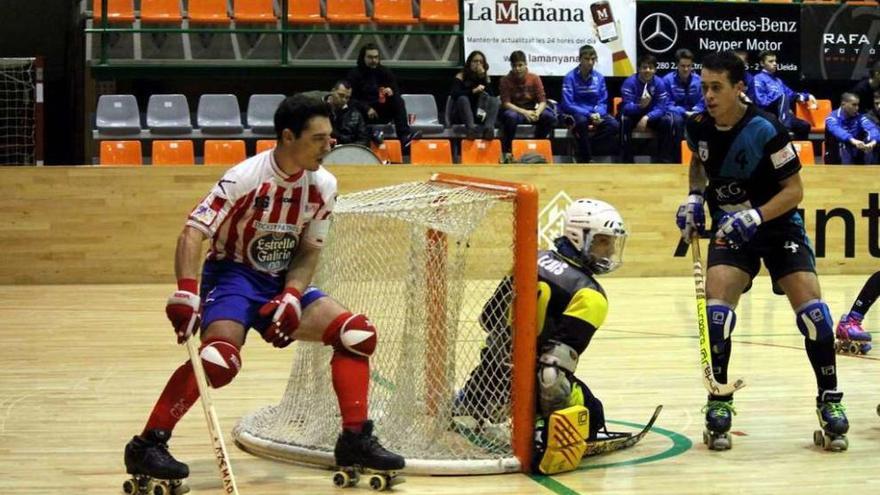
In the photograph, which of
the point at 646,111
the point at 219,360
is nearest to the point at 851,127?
the point at 646,111

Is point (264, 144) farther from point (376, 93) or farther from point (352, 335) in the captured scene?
point (352, 335)

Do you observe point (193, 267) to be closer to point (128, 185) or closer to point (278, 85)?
point (128, 185)

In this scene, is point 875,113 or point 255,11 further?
point 255,11

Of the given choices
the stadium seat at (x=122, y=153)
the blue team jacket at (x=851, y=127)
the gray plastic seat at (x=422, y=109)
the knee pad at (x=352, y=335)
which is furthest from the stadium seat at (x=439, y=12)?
the knee pad at (x=352, y=335)

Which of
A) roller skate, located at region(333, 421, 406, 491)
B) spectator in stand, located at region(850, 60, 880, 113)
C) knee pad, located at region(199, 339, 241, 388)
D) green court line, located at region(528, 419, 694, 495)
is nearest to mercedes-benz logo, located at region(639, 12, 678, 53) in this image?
spectator in stand, located at region(850, 60, 880, 113)

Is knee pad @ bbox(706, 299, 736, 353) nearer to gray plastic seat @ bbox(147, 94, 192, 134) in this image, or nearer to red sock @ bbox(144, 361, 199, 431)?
red sock @ bbox(144, 361, 199, 431)

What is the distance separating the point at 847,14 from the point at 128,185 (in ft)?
34.3

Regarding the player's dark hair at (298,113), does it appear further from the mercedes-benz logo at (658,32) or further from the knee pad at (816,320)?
the mercedes-benz logo at (658,32)

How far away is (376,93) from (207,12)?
302 centimetres

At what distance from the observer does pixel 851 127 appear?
16.9 meters

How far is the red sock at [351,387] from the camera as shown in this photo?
5316 millimetres

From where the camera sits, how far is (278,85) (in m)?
18.7

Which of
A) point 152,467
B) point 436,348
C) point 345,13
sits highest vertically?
point 345,13

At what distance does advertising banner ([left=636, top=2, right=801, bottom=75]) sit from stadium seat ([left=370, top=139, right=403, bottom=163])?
396 centimetres
